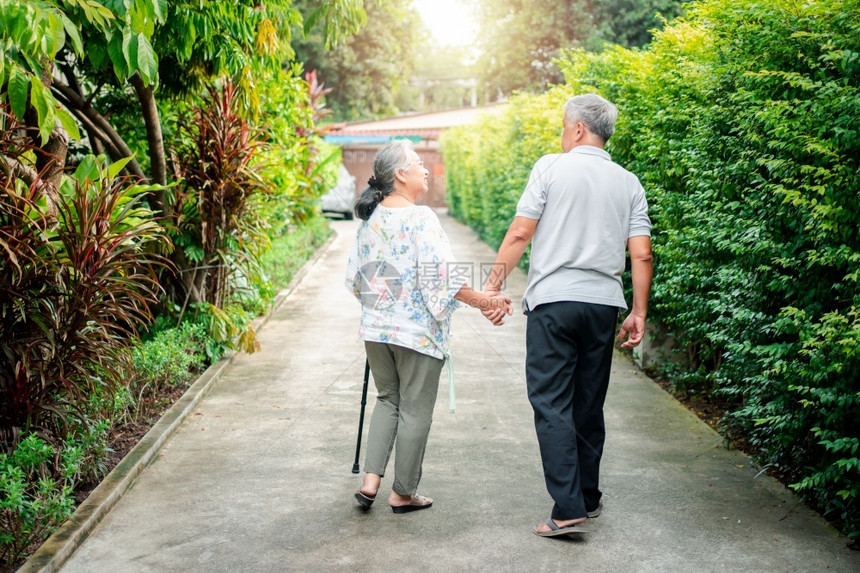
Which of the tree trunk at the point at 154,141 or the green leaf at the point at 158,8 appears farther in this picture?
the tree trunk at the point at 154,141

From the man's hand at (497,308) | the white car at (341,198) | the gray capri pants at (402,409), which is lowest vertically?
the white car at (341,198)

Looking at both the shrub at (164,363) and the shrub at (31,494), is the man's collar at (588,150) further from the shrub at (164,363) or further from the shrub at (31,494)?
the shrub at (164,363)

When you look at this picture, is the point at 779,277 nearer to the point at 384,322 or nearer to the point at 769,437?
the point at 769,437

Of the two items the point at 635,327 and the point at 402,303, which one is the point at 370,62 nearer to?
the point at 402,303

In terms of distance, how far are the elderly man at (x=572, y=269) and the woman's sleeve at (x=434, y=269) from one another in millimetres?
270

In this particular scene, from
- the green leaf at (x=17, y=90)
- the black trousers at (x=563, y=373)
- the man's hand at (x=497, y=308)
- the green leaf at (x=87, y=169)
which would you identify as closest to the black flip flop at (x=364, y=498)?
the black trousers at (x=563, y=373)

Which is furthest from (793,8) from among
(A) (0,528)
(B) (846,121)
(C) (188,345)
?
(C) (188,345)

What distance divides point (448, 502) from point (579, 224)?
5.52 feet

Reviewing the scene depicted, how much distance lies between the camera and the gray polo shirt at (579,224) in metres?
4.39

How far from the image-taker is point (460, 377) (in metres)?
8.18

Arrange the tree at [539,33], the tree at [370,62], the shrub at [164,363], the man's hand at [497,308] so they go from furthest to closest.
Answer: the tree at [370,62], the tree at [539,33], the shrub at [164,363], the man's hand at [497,308]

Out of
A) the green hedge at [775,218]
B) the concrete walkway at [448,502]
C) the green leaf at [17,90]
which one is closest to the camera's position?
the green leaf at [17,90]

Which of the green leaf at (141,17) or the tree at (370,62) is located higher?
the tree at (370,62)

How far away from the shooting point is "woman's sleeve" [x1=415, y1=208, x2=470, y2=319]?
180 inches
